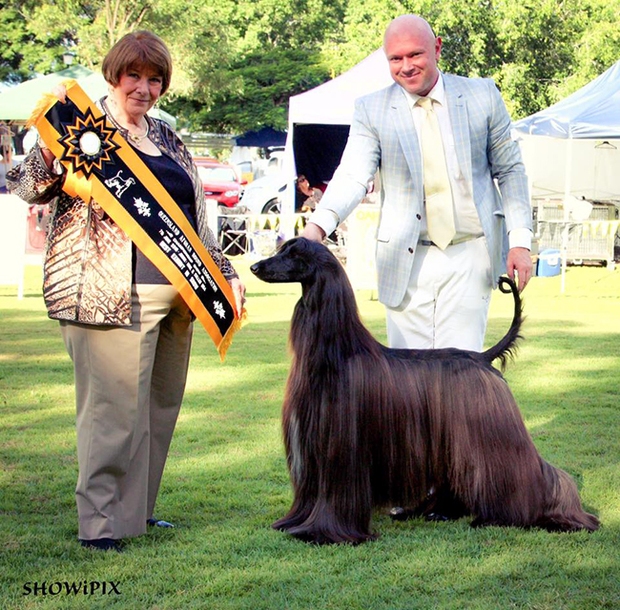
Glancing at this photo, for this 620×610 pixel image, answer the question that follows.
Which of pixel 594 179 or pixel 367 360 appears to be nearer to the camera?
pixel 367 360

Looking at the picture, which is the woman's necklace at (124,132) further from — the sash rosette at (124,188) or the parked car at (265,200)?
the parked car at (265,200)

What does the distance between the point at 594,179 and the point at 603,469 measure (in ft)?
62.9

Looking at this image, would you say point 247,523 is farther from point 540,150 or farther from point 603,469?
point 540,150

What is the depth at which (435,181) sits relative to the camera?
4.21m

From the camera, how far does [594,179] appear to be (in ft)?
76.1

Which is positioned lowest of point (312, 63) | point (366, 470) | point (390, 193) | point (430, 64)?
point (366, 470)

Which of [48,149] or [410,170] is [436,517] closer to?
[410,170]

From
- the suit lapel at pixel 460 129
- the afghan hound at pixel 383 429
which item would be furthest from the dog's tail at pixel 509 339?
the suit lapel at pixel 460 129

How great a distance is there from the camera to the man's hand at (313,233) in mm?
3878

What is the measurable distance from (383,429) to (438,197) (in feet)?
3.30

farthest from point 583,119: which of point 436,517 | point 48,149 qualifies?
point 48,149

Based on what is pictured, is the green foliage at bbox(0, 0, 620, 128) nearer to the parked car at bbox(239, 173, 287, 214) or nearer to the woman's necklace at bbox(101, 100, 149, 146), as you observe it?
the parked car at bbox(239, 173, 287, 214)

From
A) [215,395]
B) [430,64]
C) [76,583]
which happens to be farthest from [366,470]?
[215,395]

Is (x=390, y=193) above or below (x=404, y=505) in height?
above
